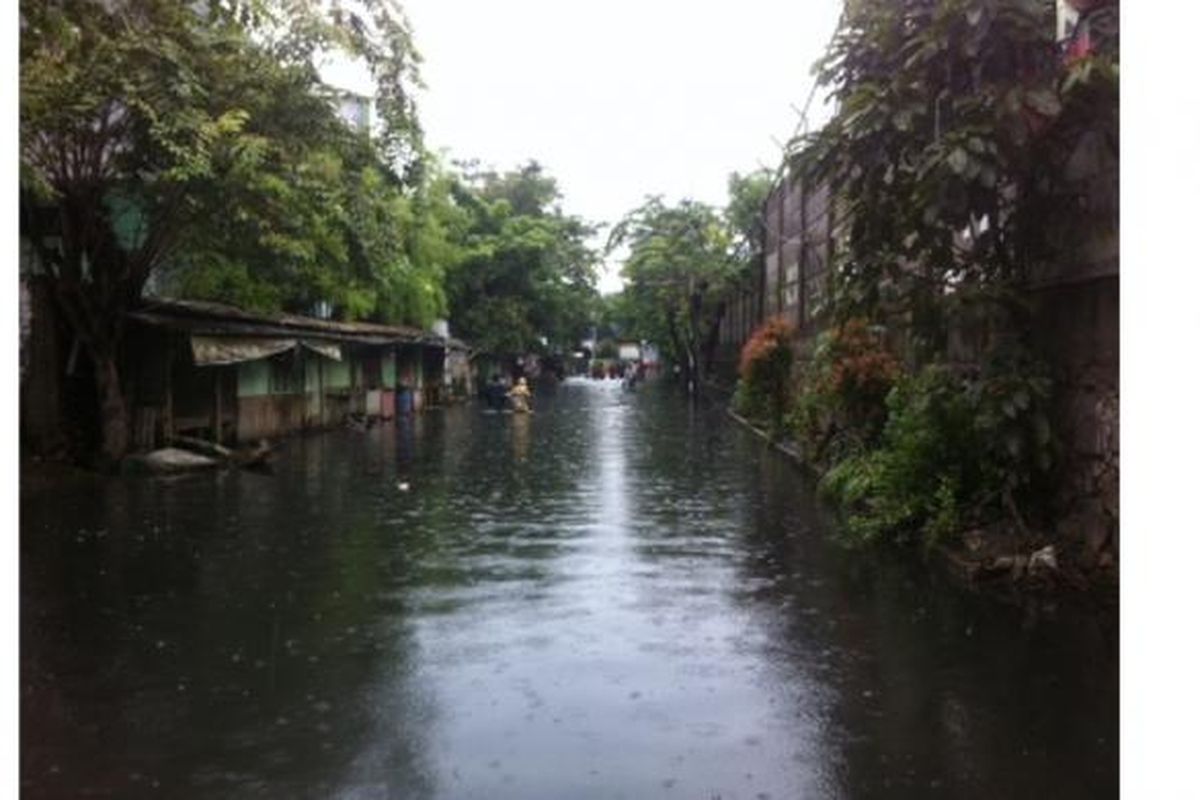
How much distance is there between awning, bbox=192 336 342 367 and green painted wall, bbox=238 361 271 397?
81cm

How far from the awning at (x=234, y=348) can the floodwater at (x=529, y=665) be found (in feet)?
22.6

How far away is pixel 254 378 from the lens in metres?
23.8

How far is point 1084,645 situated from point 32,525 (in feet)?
33.5

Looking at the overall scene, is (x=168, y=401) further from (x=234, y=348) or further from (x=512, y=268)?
(x=512, y=268)

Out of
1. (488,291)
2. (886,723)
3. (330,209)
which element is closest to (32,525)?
(330,209)

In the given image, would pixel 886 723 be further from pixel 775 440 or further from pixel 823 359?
pixel 775 440

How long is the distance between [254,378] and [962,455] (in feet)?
→ 56.3

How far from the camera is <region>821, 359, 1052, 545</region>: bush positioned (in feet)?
29.7

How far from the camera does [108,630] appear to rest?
7734 mm

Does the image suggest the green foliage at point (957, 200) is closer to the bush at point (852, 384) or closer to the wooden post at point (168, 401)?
the bush at point (852, 384)

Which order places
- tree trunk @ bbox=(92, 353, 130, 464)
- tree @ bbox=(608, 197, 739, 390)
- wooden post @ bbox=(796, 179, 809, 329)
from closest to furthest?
1. tree trunk @ bbox=(92, 353, 130, 464)
2. wooden post @ bbox=(796, 179, 809, 329)
3. tree @ bbox=(608, 197, 739, 390)

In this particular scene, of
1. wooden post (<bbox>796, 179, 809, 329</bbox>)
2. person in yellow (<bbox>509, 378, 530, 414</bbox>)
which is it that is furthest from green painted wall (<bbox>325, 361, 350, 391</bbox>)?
wooden post (<bbox>796, 179, 809, 329</bbox>)

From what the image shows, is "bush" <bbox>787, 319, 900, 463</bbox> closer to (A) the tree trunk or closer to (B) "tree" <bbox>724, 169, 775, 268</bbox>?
(A) the tree trunk

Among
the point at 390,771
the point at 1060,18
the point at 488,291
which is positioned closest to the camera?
the point at 390,771
